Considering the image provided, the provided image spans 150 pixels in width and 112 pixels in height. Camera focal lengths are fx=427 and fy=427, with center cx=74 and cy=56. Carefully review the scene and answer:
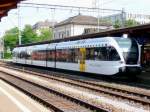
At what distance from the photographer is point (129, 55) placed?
2638cm

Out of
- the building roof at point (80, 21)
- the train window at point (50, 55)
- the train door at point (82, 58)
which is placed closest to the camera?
the train door at point (82, 58)

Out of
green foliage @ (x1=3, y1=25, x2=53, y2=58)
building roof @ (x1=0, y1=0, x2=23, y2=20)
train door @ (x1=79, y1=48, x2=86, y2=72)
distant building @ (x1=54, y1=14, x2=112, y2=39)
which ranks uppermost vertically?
distant building @ (x1=54, y1=14, x2=112, y2=39)

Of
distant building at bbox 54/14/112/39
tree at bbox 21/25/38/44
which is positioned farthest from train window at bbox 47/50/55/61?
tree at bbox 21/25/38/44

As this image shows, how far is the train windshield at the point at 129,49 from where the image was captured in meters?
26.2

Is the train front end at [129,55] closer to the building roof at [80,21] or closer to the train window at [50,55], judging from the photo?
the train window at [50,55]

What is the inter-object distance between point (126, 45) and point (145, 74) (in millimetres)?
4784

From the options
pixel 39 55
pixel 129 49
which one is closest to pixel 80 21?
pixel 39 55

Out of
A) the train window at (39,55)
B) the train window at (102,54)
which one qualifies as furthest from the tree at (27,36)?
the train window at (102,54)

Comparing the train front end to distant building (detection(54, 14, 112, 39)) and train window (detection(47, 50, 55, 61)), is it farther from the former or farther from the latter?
distant building (detection(54, 14, 112, 39))

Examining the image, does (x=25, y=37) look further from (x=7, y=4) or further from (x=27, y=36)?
(x=7, y=4)

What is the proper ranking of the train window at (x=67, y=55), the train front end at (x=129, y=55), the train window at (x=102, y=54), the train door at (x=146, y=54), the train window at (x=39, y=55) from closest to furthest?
the train front end at (x=129, y=55) → the train window at (x=102, y=54) → the train door at (x=146, y=54) → the train window at (x=67, y=55) → the train window at (x=39, y=55)

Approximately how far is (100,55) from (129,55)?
2.29 metres

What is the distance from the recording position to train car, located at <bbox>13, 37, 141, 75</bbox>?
2602 centimetres

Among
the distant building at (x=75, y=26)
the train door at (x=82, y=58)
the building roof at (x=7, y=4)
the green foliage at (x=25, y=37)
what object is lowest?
the train door at (x=82, y=58)
